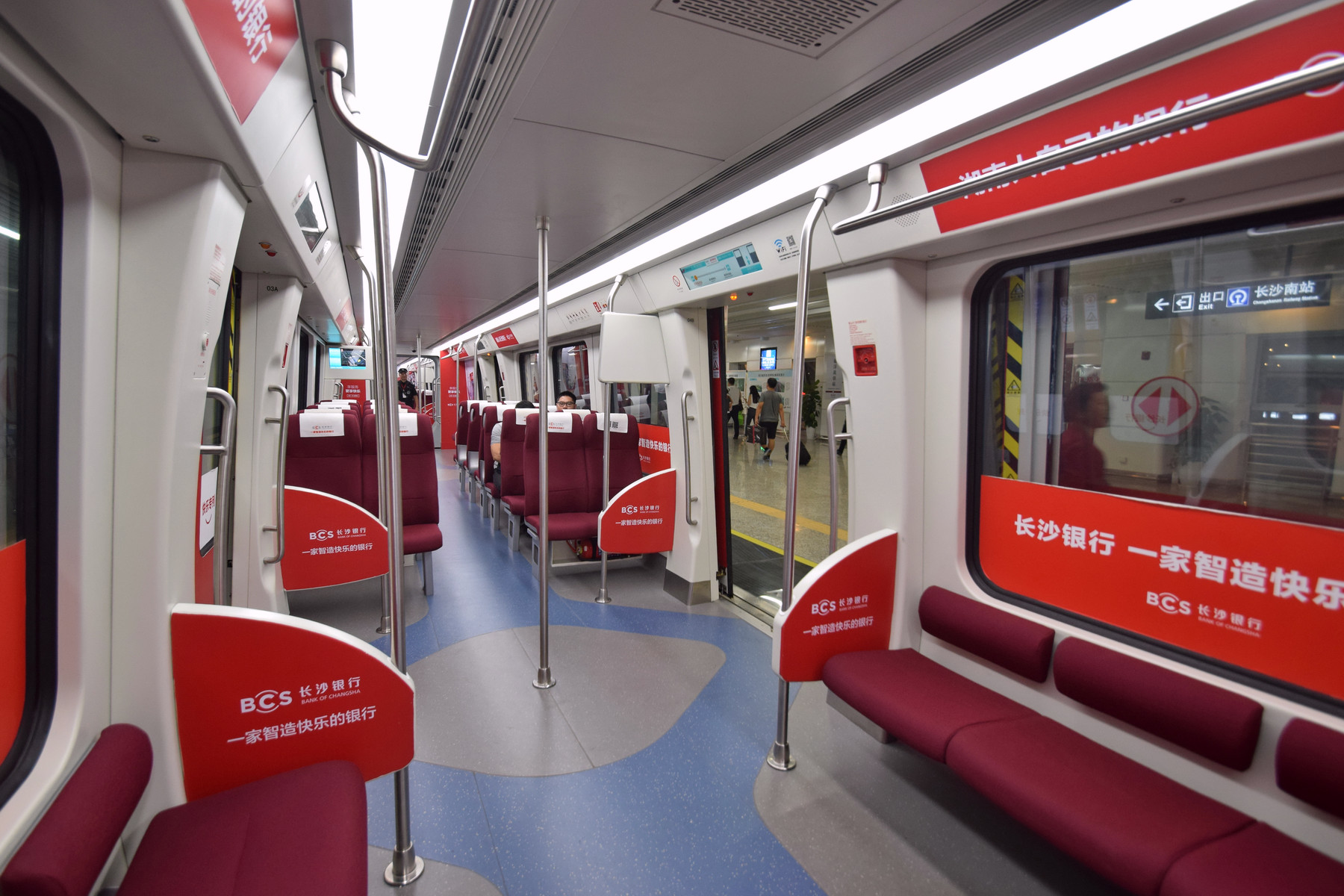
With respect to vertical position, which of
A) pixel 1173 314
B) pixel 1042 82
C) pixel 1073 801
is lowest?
pixel 1073 801

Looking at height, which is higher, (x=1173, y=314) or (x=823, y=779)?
(x=1173, y=314)

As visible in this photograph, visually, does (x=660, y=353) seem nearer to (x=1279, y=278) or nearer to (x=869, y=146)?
(x=869, y=146)

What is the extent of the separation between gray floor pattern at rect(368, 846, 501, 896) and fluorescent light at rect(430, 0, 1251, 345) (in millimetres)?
2939

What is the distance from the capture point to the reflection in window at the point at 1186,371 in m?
1.86

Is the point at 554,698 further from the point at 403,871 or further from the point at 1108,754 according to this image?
the point at 1108,754

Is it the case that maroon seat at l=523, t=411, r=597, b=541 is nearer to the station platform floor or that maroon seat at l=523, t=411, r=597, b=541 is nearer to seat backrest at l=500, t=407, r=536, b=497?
seat backrest at l=500, t=407, r=536, b=497

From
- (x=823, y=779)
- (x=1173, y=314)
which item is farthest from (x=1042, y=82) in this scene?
(x=823, y=779)

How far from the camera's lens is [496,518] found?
704 centimetres

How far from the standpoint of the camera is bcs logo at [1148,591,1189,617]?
2164 millimetres

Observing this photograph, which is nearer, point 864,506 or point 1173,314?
point 1173,314

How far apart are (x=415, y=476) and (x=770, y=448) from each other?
927cm

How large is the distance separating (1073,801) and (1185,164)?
6.00ft

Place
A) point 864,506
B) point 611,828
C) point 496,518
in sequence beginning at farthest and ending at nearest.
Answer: point 496,518, point 864,506, point 611,828

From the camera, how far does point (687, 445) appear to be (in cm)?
470
